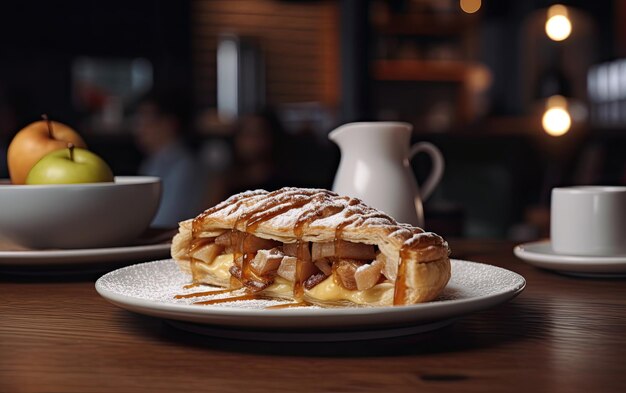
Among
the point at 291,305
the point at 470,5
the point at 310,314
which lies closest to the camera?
the point at 310,314

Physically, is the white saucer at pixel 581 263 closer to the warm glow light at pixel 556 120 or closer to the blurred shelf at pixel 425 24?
the warm glow light at pixel 556 120

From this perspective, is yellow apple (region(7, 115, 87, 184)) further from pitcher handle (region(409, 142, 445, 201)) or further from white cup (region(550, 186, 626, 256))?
white cup (region(550, 186, 626, 256))

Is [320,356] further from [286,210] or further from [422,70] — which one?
[422,70]

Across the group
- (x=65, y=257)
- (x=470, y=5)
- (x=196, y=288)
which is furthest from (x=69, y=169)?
(x=470, y=5)

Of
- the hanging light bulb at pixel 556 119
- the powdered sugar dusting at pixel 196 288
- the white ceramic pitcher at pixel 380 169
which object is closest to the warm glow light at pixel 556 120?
the hanging light bulb at pixel 556 119

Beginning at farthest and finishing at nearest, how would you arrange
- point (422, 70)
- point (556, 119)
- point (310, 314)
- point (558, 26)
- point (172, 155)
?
point (422, 70) < point (172, 155) < point (556, 119) < point (558, 26) < point (310, 314)

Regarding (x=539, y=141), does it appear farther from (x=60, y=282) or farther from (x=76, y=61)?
(x=76, y=61)
